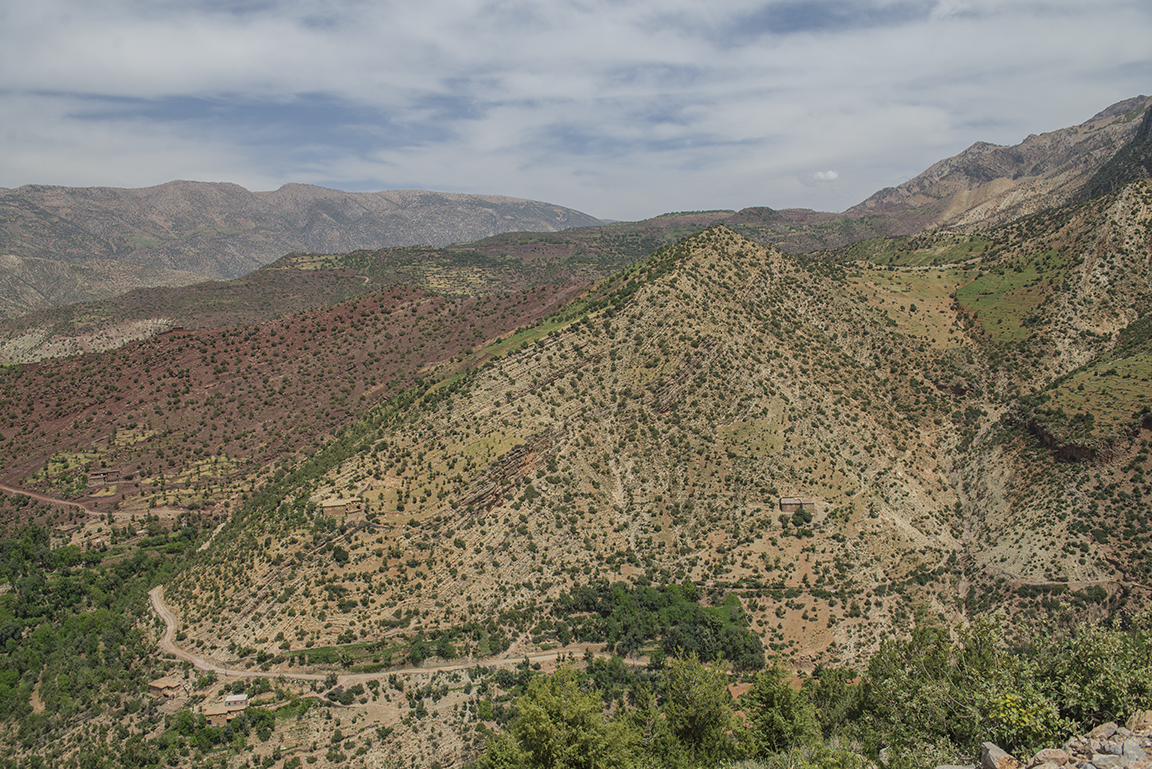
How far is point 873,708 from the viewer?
95.3ft

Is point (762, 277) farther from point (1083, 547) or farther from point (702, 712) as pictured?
point (702, 712)

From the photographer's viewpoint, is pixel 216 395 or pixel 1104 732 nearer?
pixel 1104 732

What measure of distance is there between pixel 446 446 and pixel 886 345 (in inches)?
1853

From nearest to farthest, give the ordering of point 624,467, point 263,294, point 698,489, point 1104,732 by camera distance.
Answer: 1. point 1104,732
2. point 698,489
3. point 624,467
4. point 263,294

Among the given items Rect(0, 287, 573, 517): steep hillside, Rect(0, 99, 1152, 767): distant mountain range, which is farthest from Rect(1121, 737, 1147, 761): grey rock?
Rect(0, 287, 573, 517): steep hillside

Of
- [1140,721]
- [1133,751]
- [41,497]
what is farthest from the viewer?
[41,497]

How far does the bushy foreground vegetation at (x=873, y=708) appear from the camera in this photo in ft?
58.2

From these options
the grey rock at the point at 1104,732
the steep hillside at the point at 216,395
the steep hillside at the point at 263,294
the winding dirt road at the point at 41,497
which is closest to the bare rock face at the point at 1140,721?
the grey rock at the point at 1104,732

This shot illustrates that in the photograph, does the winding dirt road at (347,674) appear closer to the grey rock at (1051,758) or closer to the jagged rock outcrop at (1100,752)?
the jagged rock outcrop at (1100,752)

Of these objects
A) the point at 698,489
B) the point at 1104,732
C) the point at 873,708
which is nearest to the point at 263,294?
the point at 698,489

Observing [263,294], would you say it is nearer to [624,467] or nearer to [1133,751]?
[624,467]

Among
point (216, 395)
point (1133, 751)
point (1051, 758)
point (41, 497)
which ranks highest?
point (216, 395)

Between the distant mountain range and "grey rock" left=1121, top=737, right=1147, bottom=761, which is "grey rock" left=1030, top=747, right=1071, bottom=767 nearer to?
"grey rock" left=1121, top=737, right=1147, bottom=761

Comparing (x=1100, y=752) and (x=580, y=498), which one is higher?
(x=1100, y=752)
